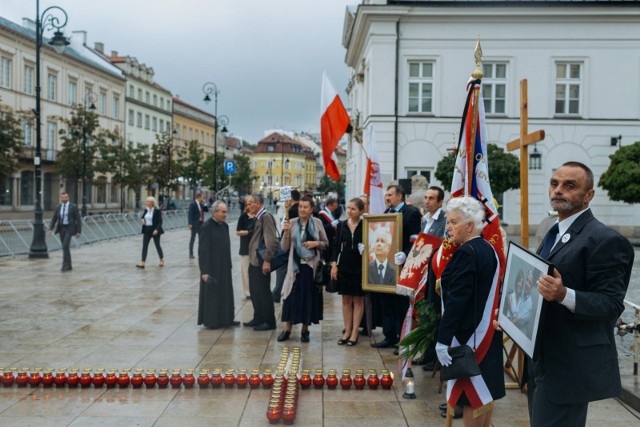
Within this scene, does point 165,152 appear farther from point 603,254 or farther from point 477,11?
point 603,254

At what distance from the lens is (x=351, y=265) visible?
8.34 meters

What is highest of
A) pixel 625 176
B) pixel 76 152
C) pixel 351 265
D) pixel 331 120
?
pixel 76 152

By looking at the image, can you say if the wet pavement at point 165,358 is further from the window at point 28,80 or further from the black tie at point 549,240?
the window at point 28,80

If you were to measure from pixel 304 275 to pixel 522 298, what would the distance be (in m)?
5.12

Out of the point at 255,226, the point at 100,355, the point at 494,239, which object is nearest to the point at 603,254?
the point at 494,239

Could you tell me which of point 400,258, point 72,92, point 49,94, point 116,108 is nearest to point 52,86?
point 49,94

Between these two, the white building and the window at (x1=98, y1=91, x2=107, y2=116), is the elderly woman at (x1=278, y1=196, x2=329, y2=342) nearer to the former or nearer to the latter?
the white building

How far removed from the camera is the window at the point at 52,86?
2292 inches

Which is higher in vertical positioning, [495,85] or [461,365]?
[495,85]

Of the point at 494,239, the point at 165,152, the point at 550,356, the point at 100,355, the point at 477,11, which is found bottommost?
the point at 100,355

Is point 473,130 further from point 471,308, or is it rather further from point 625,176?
point 625,176

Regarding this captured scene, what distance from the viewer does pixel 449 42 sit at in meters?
26.9

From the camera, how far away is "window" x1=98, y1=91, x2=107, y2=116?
222 feet

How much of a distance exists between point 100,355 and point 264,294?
8.44ft
